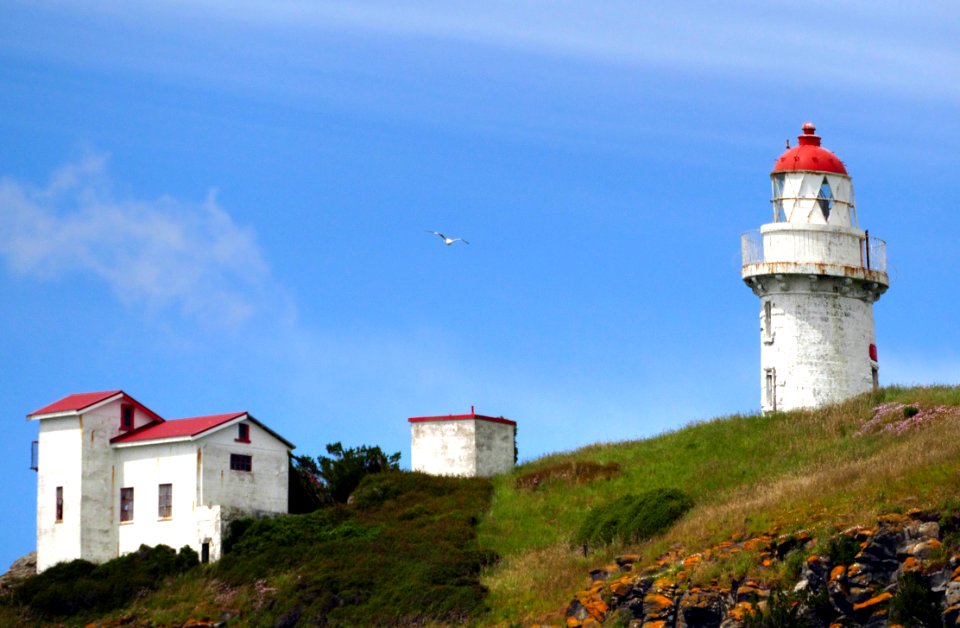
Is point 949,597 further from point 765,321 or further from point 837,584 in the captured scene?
point 765,321

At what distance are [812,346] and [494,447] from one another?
34.2 feet

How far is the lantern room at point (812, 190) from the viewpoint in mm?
54562

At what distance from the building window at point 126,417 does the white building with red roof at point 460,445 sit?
868 centimetres

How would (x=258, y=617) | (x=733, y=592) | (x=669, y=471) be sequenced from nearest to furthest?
(x=733, y=592), (x=258, y=617), (x=669, y=471)

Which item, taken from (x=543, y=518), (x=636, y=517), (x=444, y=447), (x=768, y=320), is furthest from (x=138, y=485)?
(x=768, y=320)

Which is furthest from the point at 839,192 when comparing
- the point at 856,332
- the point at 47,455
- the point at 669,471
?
the point at 47,455

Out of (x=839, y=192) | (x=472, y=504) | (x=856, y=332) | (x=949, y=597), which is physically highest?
(x=839, y=192)

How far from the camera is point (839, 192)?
54.9 m

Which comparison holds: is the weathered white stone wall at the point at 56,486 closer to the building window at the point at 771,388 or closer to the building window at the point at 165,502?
the building window at the point at 165,502

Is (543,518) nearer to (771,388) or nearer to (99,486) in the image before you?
(771,388)

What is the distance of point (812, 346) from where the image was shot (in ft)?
173

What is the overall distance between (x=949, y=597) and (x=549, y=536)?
15.5 meters

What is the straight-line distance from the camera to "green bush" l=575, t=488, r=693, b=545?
1748 inches

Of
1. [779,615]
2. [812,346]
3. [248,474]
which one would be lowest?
[779,615]
